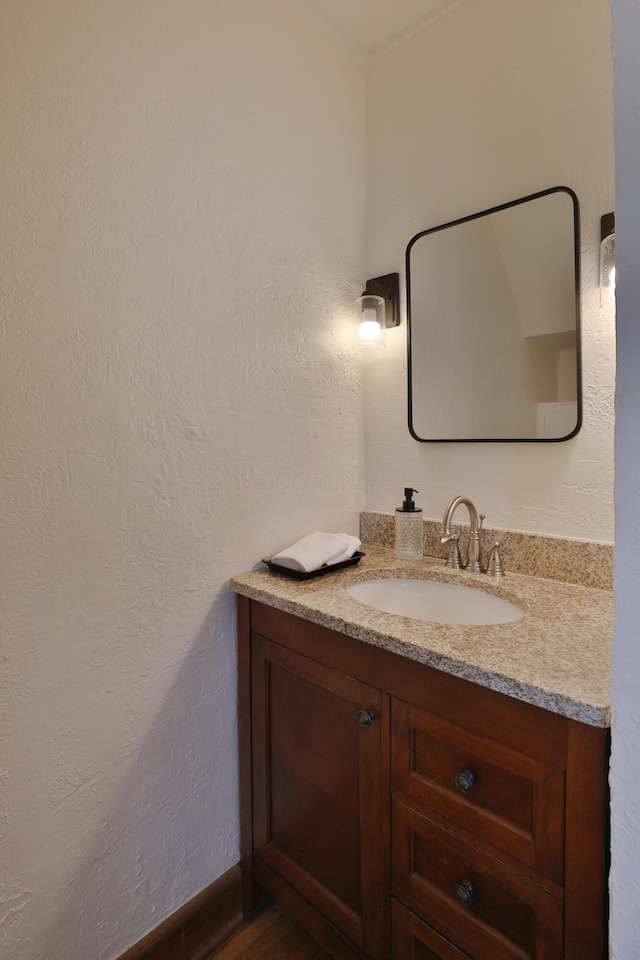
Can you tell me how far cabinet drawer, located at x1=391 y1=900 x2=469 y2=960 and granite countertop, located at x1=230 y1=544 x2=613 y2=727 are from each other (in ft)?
1.61

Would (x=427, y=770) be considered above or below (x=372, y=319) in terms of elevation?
below

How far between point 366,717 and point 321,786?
250mm

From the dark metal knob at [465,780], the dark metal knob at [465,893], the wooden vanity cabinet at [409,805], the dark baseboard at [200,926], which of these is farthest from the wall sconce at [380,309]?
the dark baseboard at [200,926]

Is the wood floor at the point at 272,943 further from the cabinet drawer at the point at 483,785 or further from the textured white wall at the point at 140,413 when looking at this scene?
the cabinet drawer at the point at 483,785

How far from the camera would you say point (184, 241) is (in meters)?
1.14

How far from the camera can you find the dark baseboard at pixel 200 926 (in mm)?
1091

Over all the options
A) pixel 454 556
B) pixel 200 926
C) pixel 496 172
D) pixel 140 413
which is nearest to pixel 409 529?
pixel 454 556

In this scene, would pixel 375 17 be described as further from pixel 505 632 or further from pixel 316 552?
pixel 505 632

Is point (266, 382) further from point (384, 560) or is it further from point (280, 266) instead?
point (384, 560)

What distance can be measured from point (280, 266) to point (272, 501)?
66cm

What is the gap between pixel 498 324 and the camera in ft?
4.31

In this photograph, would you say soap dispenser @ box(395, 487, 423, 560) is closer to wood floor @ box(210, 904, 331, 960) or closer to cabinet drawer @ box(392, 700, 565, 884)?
cabinet drawer @ box(392, 700, 565, 884)

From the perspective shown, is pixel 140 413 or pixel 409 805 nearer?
pixel 409 805

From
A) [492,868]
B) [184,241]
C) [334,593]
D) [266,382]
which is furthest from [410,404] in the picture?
[492,868]
